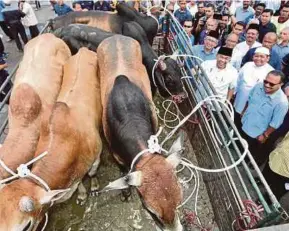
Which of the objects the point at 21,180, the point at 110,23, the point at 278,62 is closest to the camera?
the point at 21,180

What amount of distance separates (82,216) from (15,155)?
1452 millimetres

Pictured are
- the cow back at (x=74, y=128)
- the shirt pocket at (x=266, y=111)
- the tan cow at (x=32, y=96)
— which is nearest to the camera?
the cow back at (x=74, y=128)

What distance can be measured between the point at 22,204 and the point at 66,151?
35.0 inches

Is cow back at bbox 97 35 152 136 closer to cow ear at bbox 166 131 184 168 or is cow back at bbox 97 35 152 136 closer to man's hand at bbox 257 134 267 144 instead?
cow ear at bbox 166 131 184 168

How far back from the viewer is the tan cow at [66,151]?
2.98 m

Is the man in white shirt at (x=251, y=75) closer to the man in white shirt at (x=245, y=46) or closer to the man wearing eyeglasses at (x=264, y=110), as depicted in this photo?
the man wearing eyeglasses at (x=264, y=110)

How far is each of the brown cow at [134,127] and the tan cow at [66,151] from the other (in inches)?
8.6

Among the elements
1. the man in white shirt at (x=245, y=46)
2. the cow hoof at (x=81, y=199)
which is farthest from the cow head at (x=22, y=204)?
the man in white shirt at (x=245, y=46)

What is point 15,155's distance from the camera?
3771 millimetres

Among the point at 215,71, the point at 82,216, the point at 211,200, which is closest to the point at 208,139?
the point at 211,200

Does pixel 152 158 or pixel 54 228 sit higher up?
pixel 152 158

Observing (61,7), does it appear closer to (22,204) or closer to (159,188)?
(22,204)

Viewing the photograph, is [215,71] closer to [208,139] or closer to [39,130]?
[208,139]

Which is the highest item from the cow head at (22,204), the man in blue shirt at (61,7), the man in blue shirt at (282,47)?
the cow head at (22,204)
